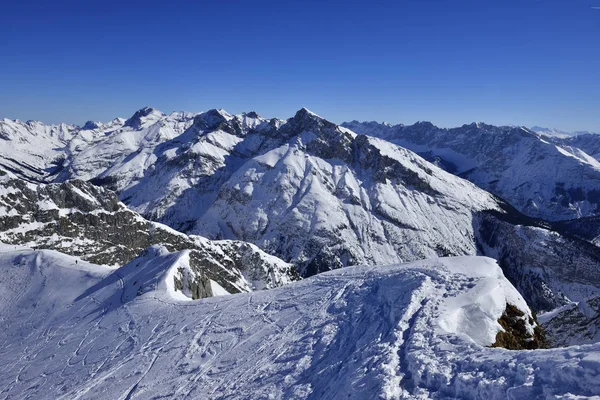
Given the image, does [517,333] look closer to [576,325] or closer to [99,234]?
[576,325]

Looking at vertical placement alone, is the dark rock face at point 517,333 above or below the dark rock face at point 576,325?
above

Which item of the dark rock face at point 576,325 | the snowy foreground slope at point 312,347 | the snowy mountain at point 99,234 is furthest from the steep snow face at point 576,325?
the snowy mountain at point 99,234

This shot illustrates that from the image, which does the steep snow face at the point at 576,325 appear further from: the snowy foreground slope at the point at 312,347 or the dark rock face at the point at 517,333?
the snowy foreground slope at the point at 312,347

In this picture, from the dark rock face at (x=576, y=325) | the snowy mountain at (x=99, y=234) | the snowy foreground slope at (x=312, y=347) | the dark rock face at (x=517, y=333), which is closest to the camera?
the snowy foreground slope at (x=312, y=347)

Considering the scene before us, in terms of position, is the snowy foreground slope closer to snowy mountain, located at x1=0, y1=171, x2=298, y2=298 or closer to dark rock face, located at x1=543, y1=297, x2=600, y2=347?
dark rock face, located at x1=543, y1=297, x2=600, y2=347

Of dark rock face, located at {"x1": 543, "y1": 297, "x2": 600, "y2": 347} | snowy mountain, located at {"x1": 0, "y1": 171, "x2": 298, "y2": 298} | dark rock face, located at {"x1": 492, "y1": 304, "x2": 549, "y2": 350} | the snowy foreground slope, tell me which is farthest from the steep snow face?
snowy mountain, located at {"x1": 0, "y1": 171, "x2": 298, "y2": 298}

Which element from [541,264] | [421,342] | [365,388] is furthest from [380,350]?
[541,264]
